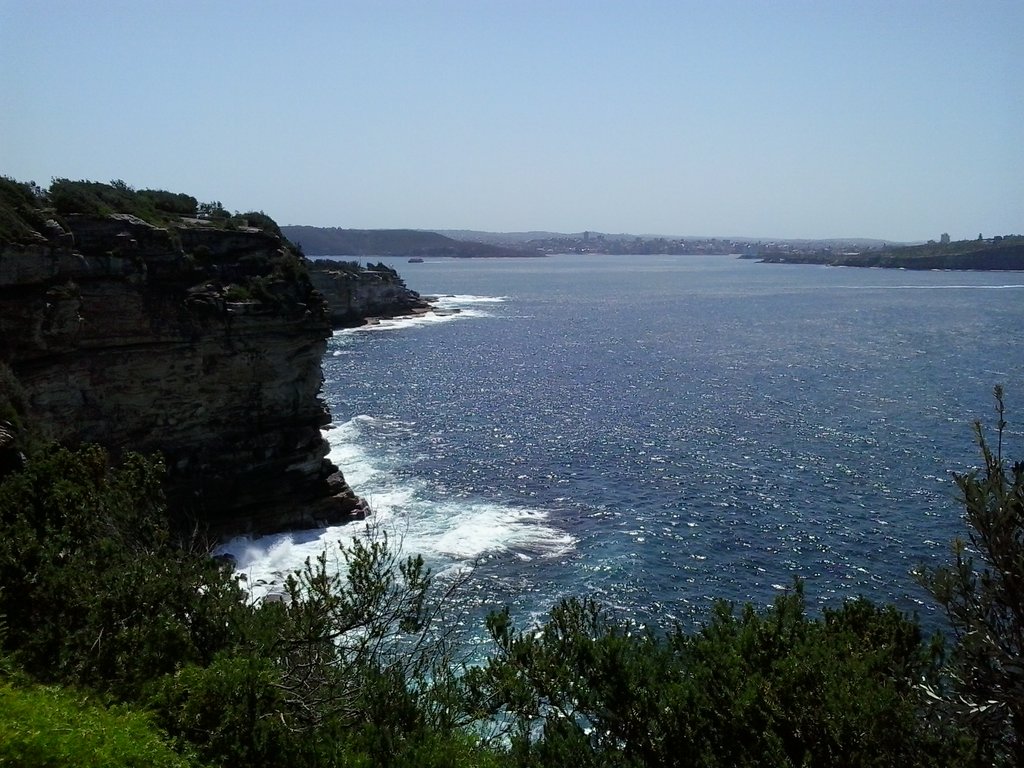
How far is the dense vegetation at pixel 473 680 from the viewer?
10.1 metres

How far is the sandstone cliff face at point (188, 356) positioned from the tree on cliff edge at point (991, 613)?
1230 inches

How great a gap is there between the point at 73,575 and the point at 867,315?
417ft

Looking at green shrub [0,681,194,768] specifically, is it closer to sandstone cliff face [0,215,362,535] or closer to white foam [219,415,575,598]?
white foam [219,415,575,598]

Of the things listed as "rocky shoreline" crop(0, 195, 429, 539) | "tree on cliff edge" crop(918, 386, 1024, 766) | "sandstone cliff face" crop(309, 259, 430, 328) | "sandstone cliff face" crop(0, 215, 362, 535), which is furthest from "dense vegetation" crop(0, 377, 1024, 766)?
"sandstone cliff face" crop(309, 259, 430, 328)

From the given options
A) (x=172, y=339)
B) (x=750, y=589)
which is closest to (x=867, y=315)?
(x=750, y=589)

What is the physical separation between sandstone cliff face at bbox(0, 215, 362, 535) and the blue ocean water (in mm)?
3174

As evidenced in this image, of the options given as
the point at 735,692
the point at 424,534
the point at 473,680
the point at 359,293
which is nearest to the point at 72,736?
the point at 473,680

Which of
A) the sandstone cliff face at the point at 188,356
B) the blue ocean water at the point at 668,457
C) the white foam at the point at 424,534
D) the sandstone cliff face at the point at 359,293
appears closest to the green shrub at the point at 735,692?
the blue ocean water at the point at 668,457

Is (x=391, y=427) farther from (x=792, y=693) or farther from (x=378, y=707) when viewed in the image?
(x=792, y=693)

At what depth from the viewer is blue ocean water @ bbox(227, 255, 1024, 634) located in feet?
111

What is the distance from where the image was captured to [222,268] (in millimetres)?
41188

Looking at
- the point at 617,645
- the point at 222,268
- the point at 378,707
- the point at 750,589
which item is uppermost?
the point at 222,268

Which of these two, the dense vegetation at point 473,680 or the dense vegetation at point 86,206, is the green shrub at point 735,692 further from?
the dense vegetation at point 86,206

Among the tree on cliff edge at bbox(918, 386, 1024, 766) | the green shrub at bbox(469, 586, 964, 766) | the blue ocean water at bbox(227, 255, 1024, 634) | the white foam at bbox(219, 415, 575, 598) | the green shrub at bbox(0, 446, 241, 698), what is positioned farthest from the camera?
the white foam at bbox(219, 415, 575, 598)
